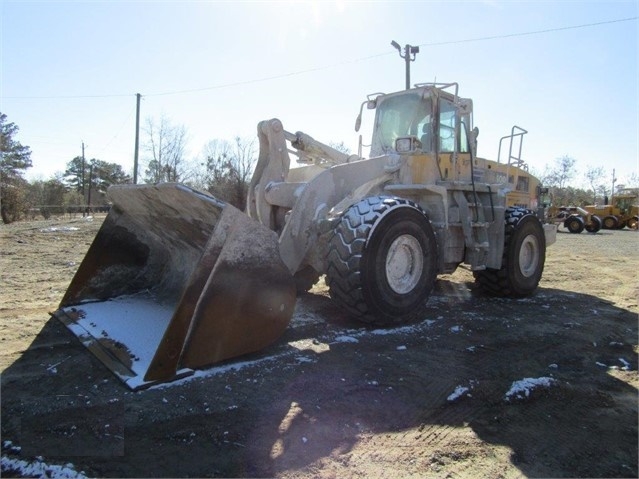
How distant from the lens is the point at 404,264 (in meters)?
4.88

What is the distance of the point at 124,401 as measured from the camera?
2918 mm

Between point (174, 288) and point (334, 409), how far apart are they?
8.77ft

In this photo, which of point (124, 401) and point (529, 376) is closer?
point (124, 401)

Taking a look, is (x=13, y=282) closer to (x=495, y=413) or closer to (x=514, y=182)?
(x=495, y=413)

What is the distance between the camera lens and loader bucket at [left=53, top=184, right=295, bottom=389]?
3.28 meters

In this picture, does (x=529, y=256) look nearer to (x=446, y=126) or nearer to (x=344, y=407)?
(x=446, y=126)

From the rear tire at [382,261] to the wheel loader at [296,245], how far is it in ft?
0.04

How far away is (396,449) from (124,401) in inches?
66.7

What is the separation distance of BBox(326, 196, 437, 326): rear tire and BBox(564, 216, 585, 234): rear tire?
84.8ft

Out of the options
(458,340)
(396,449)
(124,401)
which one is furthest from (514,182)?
(124,401)

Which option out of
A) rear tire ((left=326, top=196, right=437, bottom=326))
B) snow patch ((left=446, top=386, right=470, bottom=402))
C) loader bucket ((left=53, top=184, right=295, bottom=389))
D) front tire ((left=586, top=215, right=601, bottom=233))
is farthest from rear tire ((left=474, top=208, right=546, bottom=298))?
front tire ((left=586, top=215, right=601, bottom=233))

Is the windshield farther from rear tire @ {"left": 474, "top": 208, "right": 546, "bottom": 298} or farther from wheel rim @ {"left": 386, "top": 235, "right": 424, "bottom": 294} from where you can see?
rear tire @ {"left": 474, "top": 208, "right": 546, "bottom": 298}

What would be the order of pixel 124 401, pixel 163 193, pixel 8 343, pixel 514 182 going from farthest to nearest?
pixel 514 182 → pixel 163 193 → pixel 8 343 → pixel 124 401

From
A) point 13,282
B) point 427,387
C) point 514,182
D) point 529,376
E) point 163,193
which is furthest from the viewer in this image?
point 514,182
